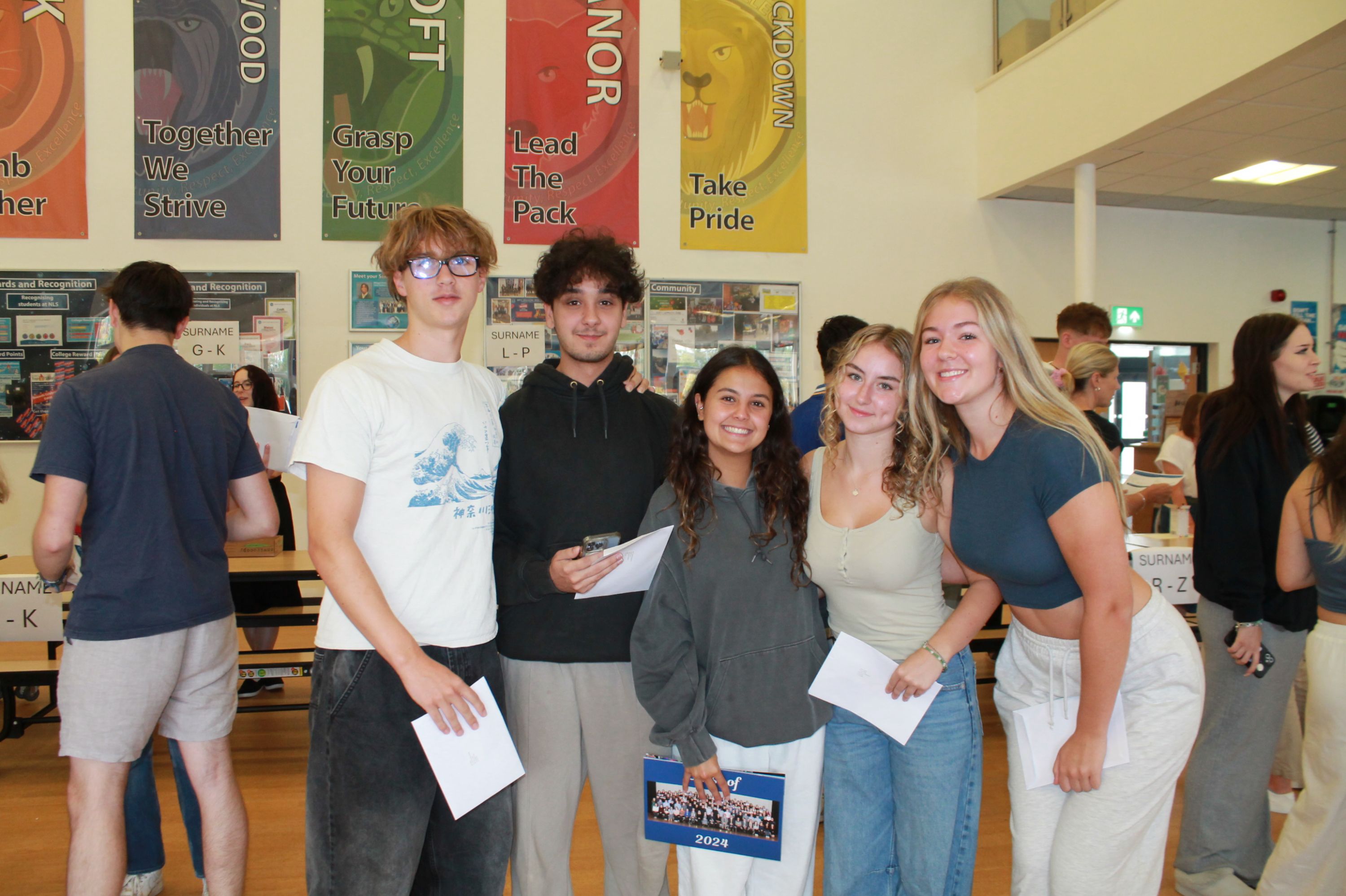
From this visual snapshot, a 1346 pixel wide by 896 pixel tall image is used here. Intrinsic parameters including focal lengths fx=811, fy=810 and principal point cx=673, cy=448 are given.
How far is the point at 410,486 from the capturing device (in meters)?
1.71

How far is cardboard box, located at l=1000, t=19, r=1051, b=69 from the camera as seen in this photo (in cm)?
674

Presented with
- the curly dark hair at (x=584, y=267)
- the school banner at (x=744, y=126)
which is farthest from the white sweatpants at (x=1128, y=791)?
the school banner at (x=744, y=126)

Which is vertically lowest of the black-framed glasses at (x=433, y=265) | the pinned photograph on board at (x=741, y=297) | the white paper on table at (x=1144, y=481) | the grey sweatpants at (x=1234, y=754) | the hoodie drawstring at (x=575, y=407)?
the grey sweatpants at (x=1234, y=754)

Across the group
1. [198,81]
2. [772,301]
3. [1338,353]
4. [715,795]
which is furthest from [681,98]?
[1338,353]

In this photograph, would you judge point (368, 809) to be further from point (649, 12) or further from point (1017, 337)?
point (649, 12)

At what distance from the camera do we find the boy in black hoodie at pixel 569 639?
6.29 ft

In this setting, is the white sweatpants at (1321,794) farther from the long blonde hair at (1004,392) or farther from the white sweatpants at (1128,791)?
the long blonde hair at (1004,392)

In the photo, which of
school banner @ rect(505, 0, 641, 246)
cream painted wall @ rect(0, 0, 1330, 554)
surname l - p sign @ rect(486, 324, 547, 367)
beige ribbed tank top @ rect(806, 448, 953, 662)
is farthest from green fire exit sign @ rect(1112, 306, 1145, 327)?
beige ribbed tank top @ rect(806, 448, 953, 662)

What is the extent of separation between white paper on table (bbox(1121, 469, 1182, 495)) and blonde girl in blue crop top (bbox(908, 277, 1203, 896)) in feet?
7.56

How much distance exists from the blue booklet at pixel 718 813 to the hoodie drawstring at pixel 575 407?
2.54 ft

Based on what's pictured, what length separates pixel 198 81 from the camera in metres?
6.11

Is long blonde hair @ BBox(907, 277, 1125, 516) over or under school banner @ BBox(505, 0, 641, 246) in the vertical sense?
under

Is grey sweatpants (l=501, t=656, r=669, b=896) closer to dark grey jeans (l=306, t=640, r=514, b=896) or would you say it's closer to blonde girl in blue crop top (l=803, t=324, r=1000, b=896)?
dark grey jeans (l=306, t=640, r=514, b=896)

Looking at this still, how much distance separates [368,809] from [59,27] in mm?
6944
